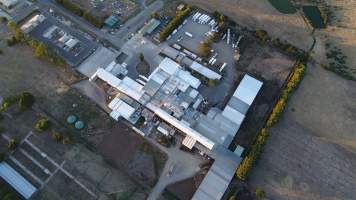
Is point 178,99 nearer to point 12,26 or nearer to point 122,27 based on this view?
point 122,27

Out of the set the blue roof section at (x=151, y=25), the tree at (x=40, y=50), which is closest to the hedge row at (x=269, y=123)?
the blue roof section at (x=151, y=25)

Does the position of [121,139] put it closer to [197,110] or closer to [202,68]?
[197,110]

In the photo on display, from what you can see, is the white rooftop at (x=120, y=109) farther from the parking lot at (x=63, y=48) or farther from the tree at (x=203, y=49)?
the tree at (x=203, y=49)

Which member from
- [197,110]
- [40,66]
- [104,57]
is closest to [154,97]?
[197,110]

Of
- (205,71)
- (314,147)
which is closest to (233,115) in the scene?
(205,71)

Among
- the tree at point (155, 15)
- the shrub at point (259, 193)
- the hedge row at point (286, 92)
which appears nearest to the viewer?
the shrub at point (259, 193)
